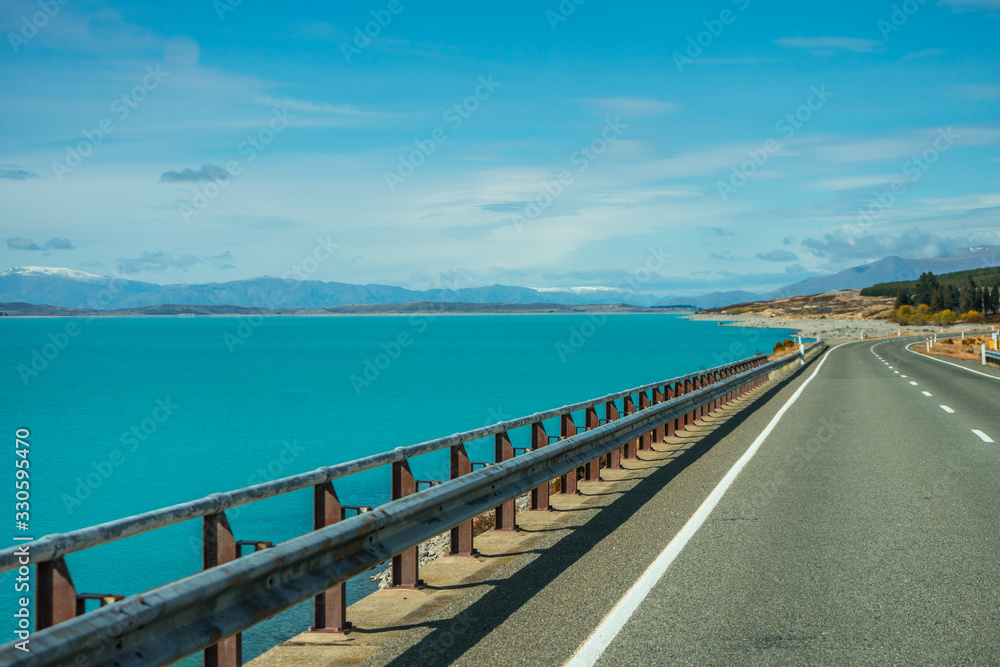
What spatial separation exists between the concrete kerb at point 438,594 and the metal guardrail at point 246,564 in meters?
0.20

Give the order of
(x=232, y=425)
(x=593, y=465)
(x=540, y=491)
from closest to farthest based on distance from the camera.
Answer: (x=540, y=491)
(x=593, y=465)
(x=232, y=425)

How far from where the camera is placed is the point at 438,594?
611 centimetres

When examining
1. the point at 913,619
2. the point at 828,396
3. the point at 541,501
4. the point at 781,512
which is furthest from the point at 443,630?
the point at 828,396

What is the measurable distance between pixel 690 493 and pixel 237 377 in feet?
262

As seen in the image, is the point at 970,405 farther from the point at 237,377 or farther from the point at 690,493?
the point at 237,377

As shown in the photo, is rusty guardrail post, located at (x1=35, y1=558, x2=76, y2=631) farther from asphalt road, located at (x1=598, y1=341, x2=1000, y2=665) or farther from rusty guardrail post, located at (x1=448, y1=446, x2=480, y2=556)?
rusty guardrail post, located at (x1=448, y1=446, x2=480, y2=556)

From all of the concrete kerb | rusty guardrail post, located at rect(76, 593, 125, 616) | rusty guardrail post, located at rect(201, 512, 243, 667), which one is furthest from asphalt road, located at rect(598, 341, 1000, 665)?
rusty guardrail post, located at rect(76, 593, 125, 616)

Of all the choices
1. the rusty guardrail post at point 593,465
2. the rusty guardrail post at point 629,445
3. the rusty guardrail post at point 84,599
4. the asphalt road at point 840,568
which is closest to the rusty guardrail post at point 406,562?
the asphalt road at point 840,568

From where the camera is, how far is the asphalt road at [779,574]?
4.82m

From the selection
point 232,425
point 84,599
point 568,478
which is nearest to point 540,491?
point 568,478

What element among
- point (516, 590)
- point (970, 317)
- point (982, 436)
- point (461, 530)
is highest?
point (970, 317)

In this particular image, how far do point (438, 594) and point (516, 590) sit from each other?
555 mm

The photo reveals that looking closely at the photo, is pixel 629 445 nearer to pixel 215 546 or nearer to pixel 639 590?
pixel 639 590

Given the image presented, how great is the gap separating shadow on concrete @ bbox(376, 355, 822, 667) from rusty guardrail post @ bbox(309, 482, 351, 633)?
406 mm
